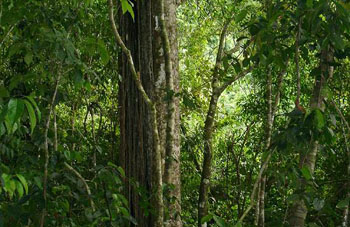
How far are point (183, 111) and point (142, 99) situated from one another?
8.57 feet

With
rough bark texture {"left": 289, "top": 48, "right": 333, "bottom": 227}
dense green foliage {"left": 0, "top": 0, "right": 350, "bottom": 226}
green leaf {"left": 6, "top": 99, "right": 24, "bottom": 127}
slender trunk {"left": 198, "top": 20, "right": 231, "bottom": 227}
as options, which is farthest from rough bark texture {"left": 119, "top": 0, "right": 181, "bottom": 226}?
green leaf {"left": 6, "top": 99, "right": 24, "bottom": 127}

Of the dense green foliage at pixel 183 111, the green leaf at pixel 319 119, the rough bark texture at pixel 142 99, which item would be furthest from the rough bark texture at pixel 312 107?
the rough bark texture at pixel 142 99

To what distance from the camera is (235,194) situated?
6.14 meters

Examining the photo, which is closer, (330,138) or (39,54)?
(330,138)

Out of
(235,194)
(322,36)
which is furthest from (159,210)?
(235,194)

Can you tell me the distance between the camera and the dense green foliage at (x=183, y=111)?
2.25 m

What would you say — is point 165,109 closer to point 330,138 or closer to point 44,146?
point 44,146

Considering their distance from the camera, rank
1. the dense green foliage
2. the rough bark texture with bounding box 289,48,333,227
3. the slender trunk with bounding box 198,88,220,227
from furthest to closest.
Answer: the slender trunk with bounding box 198,88,220,227
the rough bark texture with bounding box 289,48,333,227
the dense green foliage

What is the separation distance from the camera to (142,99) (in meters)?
3.56

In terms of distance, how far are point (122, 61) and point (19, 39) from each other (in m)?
1.03

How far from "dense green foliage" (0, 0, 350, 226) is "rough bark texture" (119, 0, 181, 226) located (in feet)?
0.41

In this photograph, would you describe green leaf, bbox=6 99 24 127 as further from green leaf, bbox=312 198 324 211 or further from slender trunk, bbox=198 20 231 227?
slender trunk, bbox=198 20 231 227

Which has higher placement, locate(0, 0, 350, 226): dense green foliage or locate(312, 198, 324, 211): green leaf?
locate(0, 0, 350, 226): dense green foliage

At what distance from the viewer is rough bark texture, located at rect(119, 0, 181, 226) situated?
347cm
